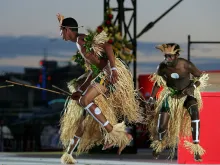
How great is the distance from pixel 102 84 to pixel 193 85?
1228 millimetres

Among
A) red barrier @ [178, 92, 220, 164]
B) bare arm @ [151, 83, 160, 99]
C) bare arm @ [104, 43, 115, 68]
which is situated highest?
bare arm @ [104, 43, 115, 68]

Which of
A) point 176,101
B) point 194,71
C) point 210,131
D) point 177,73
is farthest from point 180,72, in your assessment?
point 210,131

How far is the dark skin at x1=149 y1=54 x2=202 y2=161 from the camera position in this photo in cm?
844

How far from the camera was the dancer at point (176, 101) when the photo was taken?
331 inches

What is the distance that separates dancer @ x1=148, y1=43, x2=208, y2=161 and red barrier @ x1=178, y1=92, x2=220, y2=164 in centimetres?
23

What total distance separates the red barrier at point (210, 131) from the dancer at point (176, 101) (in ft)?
0.75

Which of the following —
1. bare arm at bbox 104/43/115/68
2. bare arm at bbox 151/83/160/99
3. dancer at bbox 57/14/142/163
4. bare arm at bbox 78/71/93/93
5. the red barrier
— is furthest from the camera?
the red barrier

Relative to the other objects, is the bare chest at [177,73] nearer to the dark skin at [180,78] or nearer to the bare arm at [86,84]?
the dark skin at [180,78]

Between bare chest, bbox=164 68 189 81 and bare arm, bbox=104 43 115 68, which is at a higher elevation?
bare arm, bbox=104 43 115 68

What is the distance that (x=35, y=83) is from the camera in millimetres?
16516

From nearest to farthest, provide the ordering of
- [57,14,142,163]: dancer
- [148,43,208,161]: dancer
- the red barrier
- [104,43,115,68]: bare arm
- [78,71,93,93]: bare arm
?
[104,43,115,68]: bare arm → [57,14,142,163]: dancer → [78,71,93,93]: bare arm → [148,43,208,161]: dancer → the red barrier

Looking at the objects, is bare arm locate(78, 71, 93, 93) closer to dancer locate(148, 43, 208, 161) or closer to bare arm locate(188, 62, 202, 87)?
dancer locate(148, 43, 208, 161)

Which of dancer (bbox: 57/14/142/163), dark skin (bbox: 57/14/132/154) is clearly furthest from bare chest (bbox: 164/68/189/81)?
dark skin (bbox: 57/14/132/154)

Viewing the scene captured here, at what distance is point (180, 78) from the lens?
8.54 meters
